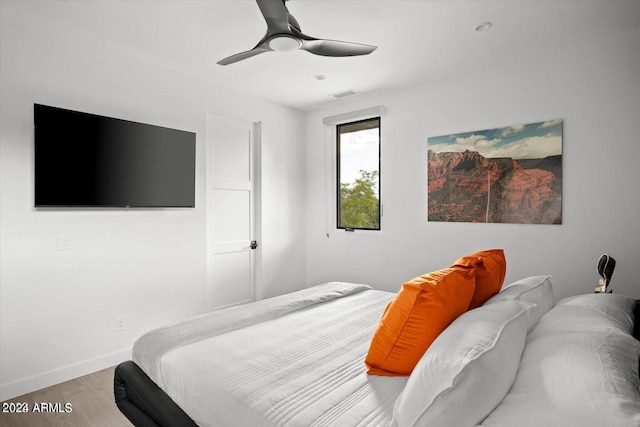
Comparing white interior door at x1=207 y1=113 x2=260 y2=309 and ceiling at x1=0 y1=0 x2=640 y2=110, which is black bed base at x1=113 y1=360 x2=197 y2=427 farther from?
ceiling at x1=0 y1=0 x2=640 y2=110

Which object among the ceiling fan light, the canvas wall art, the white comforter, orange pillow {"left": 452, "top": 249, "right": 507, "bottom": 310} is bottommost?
the white comforter

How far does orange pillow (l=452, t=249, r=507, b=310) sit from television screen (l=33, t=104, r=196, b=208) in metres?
2.73

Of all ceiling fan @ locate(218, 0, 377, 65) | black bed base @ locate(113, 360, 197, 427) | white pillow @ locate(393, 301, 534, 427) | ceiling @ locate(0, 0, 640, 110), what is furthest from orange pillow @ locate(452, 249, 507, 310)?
ceiling @ locate(0, 0, 640, 110)

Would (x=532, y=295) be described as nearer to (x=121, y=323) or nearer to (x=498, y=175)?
(x=498, y=175)

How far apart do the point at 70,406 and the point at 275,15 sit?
9.17ft

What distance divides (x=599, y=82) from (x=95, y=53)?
13.3 ft

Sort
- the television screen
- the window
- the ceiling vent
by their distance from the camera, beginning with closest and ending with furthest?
1. the television screen
2. the ceiling vent
3. the window

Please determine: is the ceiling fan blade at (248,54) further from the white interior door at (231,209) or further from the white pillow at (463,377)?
the white pillow at (463,377)

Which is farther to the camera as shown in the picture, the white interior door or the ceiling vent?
the ceiling vent

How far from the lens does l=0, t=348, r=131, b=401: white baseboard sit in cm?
256

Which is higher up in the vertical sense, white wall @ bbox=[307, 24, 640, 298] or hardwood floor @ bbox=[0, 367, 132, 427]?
white wall @ bbox=[307, 24, 640, 298]

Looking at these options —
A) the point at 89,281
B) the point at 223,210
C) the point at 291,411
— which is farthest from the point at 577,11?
the point at 89,281

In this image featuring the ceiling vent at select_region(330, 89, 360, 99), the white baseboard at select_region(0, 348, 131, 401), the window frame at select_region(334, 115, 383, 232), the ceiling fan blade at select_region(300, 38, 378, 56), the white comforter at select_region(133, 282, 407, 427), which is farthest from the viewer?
the window frame at select_region(334, 115, 383, 232)

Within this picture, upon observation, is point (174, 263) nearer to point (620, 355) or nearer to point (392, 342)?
point (392, 342)
